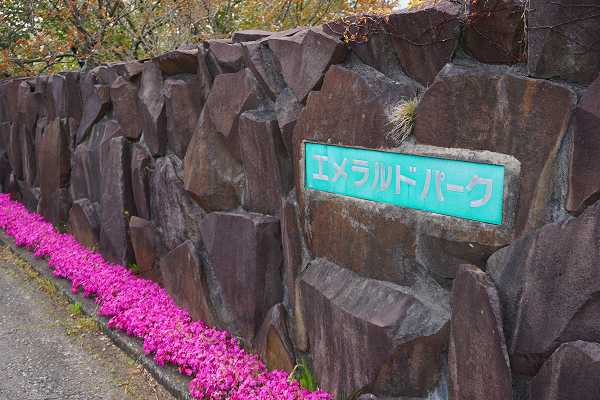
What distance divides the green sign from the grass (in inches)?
2.7

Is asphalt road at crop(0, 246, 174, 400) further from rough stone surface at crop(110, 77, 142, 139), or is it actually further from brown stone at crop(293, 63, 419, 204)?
brown stone at crop(293, 63, 419, 204)

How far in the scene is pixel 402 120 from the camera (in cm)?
228

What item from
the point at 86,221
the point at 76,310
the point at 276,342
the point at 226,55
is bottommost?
the point at 76,310

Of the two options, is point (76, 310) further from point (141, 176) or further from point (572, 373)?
point (572, 373)

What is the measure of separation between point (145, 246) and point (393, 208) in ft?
8.46

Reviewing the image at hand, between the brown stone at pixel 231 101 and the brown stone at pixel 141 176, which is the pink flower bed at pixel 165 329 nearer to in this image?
the brown stone at pixel 141 176

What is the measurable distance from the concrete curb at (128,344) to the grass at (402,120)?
1715 mm

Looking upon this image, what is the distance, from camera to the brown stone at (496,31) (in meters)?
1.93

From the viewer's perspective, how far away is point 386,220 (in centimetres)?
246

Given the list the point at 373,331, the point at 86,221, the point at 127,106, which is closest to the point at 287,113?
the point at 373,331

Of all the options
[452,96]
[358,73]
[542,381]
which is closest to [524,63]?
[452,96]

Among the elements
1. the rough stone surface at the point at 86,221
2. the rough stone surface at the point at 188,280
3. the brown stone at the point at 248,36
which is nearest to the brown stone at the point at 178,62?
the brown stone at the point at 248,36

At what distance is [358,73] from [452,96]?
0.51 metres

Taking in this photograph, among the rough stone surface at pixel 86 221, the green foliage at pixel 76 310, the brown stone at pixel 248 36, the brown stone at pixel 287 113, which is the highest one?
the brown stone at pixel 248 36
